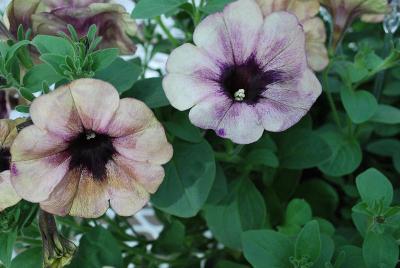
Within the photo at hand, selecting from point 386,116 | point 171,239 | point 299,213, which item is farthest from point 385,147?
point 171,239

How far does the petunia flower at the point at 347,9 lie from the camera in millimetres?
631

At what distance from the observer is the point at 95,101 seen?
447 mm

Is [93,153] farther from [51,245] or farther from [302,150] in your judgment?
[302,150]

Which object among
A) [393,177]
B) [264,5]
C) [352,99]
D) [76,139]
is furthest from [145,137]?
[393,177]

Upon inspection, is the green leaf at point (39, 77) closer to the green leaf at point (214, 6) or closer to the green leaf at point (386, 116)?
the green leaf at point (214, 6)

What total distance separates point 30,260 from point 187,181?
18cm

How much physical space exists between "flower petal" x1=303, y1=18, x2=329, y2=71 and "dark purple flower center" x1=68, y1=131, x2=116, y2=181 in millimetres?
224

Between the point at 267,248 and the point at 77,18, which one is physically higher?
the point at 77,18

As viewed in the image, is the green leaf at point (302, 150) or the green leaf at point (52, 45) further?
the green leaf at point (302, 150)

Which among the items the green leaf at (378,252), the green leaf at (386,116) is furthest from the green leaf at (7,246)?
the green leaf at (386,116)

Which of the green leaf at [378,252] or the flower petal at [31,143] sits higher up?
the flower petal at [31,143]

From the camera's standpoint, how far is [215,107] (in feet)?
1.59

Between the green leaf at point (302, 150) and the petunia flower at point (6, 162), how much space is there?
33cm

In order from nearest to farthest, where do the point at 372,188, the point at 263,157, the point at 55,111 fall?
the point at 55,111 < the point at 372,188 < the point at 263,157
